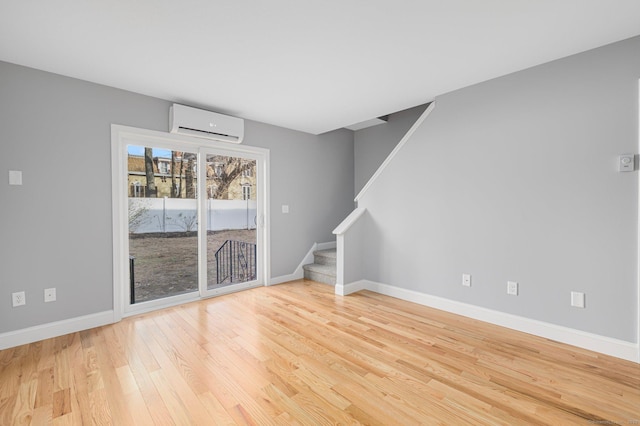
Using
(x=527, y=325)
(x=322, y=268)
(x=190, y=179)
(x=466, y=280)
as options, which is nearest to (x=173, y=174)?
(x=190, y=179)

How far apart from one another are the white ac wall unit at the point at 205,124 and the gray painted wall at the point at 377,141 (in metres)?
2.46

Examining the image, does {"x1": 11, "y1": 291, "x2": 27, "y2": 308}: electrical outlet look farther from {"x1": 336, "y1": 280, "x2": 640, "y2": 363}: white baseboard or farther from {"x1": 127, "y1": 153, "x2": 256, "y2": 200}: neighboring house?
{"x1": 336, "y1": 280, "x2": 640, "y2": 363}: white baseboard

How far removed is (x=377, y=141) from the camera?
201 inches

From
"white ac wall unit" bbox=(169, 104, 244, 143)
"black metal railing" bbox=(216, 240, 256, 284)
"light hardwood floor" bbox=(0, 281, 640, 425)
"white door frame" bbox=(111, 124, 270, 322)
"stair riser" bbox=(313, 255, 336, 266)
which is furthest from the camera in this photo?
"stair riser" bbox=(313, 255, 336, 266)

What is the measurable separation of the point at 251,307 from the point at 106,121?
258cm

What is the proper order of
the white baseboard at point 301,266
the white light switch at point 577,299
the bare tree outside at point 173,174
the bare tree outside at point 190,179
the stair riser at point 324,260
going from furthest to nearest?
the stair riser at point 324,260, the white baseboard at point 301,266, the bare tree outside at point 190,179, the bare tree outside at point 173,174, the white light switch at point 577,299

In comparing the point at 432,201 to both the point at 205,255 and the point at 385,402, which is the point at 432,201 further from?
the point at 205,255

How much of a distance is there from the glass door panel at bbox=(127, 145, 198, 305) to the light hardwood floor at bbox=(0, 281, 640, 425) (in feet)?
1.98

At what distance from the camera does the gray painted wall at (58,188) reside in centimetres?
242

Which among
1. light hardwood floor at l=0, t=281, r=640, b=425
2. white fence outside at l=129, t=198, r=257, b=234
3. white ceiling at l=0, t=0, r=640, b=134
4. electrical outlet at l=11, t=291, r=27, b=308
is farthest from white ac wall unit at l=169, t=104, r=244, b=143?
light hardwood floor at l=0, t=281, r=640, b=425

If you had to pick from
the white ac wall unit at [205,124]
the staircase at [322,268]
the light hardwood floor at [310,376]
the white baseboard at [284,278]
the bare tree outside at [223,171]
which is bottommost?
the light hardwood floor at [310,376]

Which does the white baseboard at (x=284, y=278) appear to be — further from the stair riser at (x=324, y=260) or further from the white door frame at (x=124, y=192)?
the white door frame at (x=124, y=192)

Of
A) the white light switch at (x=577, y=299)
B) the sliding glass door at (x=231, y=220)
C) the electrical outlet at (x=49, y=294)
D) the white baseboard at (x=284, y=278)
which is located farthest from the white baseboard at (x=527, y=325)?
the electrical outlet at (x=49, y=294)

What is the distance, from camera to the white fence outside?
3.26m
